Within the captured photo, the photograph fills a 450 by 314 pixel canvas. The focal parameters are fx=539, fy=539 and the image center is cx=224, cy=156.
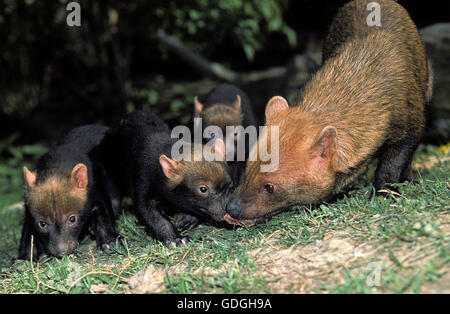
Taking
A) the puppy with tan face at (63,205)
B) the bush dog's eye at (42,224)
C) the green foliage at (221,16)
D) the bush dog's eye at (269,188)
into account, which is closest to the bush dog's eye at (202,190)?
the bush dog's eye at (269,188)

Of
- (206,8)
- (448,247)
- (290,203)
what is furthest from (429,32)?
(448,247)

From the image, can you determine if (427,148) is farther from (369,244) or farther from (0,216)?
(0,216)

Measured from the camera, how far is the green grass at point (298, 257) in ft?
12.1

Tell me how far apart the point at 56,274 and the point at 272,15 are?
→ 6.53 meters

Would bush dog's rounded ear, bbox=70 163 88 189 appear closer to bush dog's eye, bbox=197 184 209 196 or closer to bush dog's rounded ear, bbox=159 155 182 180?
bush dog's rounded ear, bbox=159 155 182 180

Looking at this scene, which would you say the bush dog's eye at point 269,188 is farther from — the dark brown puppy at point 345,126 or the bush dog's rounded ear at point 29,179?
the bush dog's rounded ear at point 29,179

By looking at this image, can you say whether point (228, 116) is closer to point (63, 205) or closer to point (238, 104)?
point (238, 104)

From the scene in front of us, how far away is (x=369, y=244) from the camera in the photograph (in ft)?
13.3

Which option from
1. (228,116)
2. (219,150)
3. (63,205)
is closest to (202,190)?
(219,150)

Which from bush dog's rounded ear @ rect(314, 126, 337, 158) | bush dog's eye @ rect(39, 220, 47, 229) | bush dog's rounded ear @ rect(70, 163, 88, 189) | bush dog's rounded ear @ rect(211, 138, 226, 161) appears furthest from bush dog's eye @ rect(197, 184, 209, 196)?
bush dog's eye @ rect(39, 220, 47, 229)

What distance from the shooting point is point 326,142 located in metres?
4.54

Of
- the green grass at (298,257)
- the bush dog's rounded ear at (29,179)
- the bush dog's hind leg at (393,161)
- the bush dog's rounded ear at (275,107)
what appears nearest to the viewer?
the green grass at (298,257)

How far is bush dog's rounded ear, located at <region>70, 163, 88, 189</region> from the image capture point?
5.71 m

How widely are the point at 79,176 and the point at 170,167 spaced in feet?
3.34
